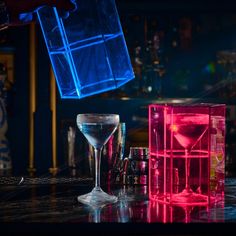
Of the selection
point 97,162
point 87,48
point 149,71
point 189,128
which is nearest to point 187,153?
point 189,128

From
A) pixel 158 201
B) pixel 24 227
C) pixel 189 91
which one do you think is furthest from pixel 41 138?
pixel 24 227

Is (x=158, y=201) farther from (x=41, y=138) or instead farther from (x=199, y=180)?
(x=41, y=138)

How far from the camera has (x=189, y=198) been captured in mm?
1424

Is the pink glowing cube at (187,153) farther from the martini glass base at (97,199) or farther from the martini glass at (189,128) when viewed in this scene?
the martini glass base at (97,199)

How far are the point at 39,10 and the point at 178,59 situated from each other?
1506mm

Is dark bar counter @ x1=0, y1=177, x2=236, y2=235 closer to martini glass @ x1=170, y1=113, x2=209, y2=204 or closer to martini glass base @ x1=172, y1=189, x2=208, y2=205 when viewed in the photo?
martini glass base @ x1=172, y1=189, x2=208, y2=205

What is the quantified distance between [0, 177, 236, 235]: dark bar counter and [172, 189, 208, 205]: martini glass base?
0.14 ft

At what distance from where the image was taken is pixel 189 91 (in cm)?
318

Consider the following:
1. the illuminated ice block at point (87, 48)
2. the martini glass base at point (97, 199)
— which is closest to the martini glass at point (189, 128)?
the martini glass base at point (97, 199)

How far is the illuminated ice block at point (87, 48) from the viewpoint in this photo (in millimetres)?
1846

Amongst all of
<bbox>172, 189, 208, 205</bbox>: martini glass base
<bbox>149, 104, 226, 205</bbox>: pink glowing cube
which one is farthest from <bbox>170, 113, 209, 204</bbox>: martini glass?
<bbox>172, 189, 208, 205</bbox>: martini glass base

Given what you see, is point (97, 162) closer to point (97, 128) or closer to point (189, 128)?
point (97, 128)

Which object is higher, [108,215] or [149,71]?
[149,71]

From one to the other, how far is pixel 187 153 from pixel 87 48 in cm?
72
